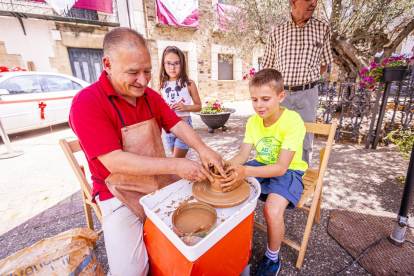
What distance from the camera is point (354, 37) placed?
5.32 metres

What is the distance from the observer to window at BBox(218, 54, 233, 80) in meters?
11.5

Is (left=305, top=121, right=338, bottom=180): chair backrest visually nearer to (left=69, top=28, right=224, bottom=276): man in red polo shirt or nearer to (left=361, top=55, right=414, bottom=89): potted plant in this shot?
(left=69, top=28, right=224, bottom=276): man in red polo shirt

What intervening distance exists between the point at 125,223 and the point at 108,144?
1.81ft

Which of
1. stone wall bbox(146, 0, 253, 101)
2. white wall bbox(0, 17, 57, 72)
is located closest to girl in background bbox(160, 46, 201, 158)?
stone wall bbox(146, 0, 253, 101)

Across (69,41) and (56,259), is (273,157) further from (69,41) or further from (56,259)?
(69,41)

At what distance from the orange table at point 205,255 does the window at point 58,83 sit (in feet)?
22.9

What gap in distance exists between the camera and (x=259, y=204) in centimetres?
265

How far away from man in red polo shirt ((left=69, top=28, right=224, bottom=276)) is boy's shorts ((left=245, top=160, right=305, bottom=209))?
573mm

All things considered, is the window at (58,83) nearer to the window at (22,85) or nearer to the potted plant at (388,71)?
the window at (22,85)

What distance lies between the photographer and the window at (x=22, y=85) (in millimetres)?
5176

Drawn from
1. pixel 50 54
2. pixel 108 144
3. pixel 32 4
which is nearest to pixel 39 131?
pixel 50 54

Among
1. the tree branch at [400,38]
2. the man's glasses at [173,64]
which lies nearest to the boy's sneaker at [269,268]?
the man's glasses at [173,64]

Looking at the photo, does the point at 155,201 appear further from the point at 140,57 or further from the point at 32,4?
the point at 32,4

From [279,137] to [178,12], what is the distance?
9.87 m
